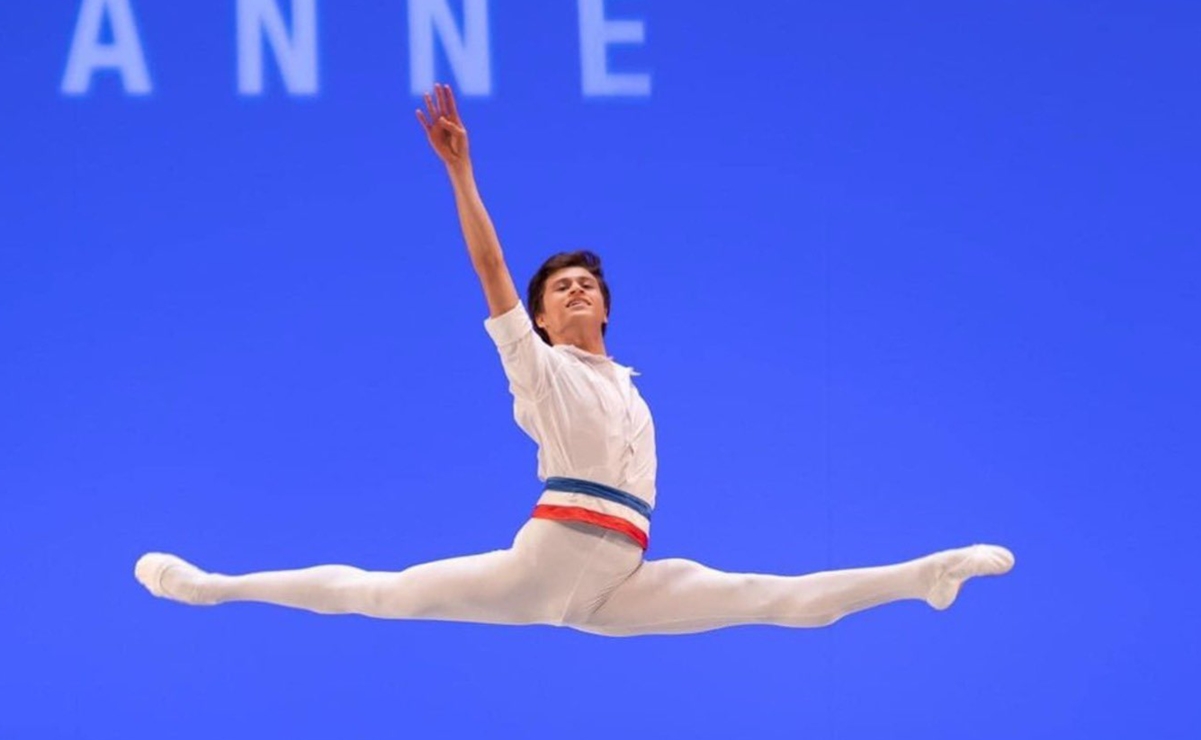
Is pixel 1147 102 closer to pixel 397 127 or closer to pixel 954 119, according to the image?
pixel 954 119

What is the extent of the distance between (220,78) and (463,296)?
96 cm

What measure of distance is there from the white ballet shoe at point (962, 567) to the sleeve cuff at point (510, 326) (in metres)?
1.00

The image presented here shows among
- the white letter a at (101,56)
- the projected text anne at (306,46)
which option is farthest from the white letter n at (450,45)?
the white letter a at (101,56)

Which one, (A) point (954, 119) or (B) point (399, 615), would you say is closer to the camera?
(B) point (399, 615)

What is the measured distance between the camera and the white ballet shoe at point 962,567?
4.02 metres

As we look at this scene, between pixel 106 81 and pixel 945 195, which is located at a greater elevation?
pixel 106 81

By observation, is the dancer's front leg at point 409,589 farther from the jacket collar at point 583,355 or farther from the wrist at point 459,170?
the wrist at point 459,170

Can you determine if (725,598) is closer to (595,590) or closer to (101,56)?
(595,590)

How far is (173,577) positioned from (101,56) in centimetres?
189

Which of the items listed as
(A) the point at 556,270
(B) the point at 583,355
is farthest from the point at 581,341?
(A) the point at 556,270

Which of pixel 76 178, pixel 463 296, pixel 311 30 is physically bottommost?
pixel 463 296

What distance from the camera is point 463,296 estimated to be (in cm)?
579

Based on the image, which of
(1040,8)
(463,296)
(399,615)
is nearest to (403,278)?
(463,296)

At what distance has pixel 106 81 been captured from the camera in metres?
5.71
